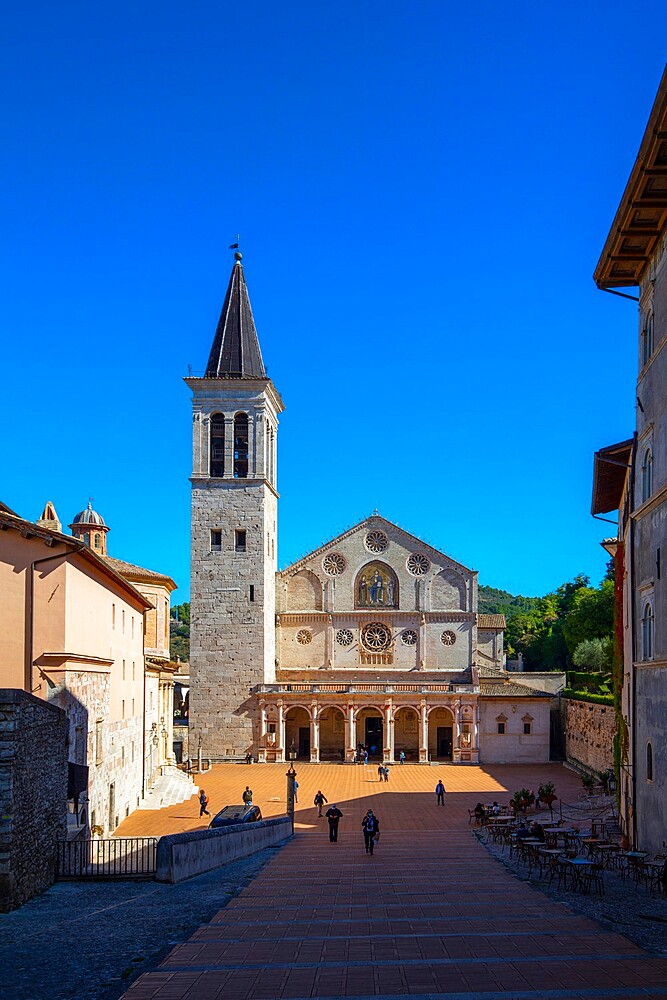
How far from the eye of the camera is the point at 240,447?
58031mm

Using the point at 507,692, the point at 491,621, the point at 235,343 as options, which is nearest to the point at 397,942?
the point at 507,692

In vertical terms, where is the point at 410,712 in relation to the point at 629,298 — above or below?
below

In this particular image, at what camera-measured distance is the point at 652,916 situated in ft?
43.6

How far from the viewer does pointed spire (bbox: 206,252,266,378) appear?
57938 millimetres

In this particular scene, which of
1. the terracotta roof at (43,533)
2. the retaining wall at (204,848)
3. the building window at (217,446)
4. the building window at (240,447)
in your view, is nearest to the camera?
the retaining wall at (204,848)

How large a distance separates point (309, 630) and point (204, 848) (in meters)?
41.0

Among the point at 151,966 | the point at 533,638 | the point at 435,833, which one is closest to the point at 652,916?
the point at 151,966

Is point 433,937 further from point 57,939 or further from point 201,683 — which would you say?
point 201,683

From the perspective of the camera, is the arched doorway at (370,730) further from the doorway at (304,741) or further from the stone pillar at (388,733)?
the doorway at (304,741)

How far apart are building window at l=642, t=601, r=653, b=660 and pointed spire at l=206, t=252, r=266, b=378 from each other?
40.6 metres

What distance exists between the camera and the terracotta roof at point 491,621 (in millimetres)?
67000

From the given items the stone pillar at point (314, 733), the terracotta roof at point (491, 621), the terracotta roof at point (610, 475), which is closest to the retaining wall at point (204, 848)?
the terracotta roof at point (610, 475)

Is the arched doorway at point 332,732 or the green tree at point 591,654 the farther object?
the green tree at point 591,654

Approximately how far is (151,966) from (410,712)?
1922 inches
